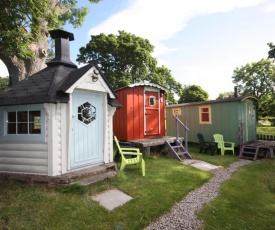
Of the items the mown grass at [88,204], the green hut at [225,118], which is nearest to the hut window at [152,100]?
the green hut at [225,118]

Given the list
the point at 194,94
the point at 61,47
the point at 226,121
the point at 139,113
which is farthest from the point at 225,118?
the point at 194,94

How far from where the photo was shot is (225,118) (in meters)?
12.0

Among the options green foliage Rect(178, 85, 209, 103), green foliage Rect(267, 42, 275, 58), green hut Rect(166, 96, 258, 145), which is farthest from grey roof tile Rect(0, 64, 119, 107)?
green foliage Rect(178, 85, 209, 103)

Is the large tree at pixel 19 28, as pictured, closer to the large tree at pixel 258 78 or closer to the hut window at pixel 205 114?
the hut window at pixel 205 114

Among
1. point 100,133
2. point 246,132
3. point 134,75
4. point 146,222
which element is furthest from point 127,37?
point 146,222

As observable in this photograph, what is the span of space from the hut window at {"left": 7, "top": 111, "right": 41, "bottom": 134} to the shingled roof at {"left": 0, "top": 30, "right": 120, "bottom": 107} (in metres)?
0.40

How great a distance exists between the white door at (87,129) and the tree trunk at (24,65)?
498 centimetres

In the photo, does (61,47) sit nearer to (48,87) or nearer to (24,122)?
(48,87)

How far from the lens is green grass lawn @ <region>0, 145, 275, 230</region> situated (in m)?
3.83

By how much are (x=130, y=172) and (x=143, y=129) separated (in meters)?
3.75

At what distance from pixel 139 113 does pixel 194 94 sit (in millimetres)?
22962

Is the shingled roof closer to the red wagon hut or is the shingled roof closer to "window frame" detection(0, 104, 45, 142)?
"window frame" detection(0, 104, 45, 142)

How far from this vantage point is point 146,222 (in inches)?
154

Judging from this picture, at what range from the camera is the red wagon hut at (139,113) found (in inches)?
397
